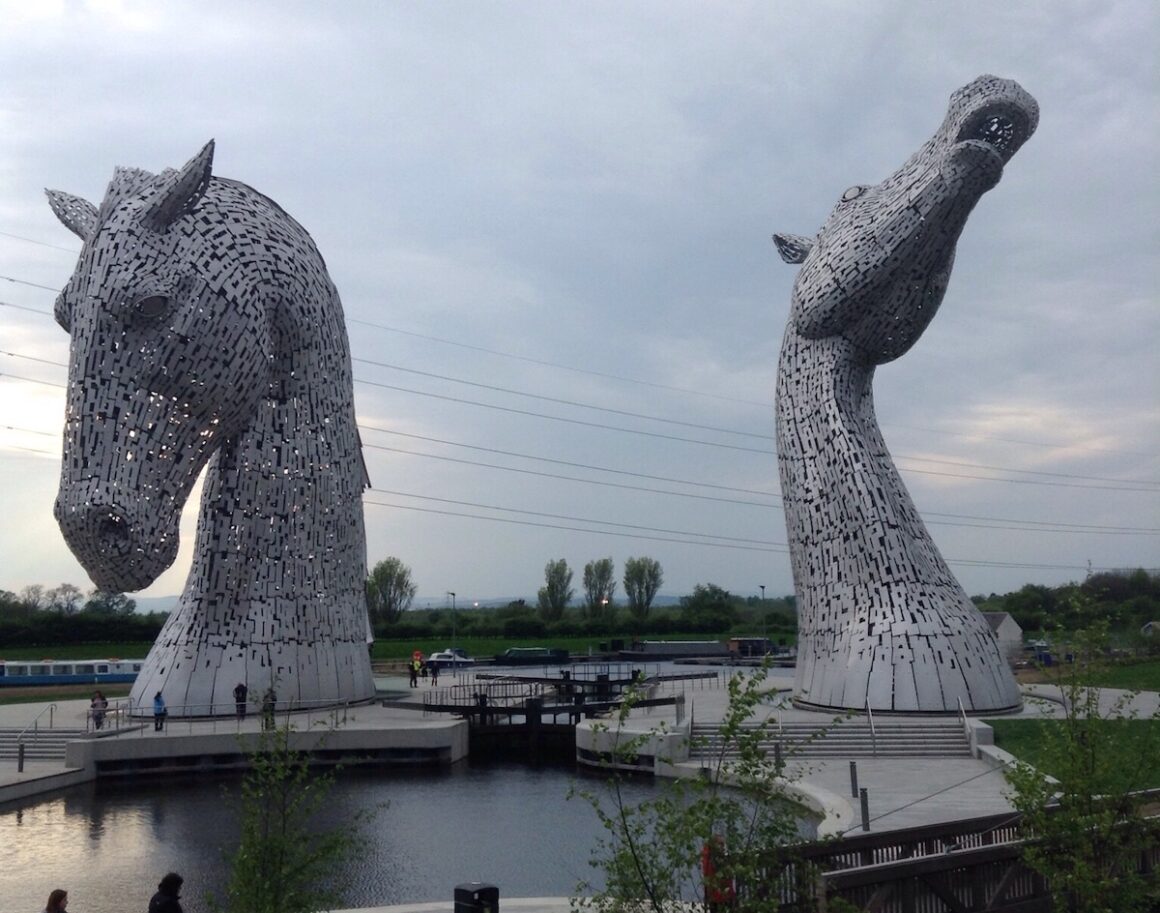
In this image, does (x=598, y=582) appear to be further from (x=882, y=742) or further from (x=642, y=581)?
(x=882, y=742)

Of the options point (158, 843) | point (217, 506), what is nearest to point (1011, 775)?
point (158, 843)

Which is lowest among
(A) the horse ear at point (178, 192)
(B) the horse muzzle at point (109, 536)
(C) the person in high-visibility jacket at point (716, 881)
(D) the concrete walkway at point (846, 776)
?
(D) the concrete walkway at point (846, 776)

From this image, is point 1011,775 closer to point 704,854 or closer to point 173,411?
point 704,854

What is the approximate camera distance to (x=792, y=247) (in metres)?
23.6

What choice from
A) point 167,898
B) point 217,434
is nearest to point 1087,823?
point 167,898

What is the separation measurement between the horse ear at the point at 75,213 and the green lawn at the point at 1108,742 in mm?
18664

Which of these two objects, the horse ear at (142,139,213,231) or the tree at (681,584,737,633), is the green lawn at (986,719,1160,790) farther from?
the tree at (681,584,737,633)

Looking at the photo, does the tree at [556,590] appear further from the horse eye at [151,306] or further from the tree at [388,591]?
the horse eye at [151,306]

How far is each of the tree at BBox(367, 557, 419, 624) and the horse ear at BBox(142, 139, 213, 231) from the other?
53574mm

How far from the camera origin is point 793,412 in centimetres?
2116

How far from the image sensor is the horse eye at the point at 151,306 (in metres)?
17.7

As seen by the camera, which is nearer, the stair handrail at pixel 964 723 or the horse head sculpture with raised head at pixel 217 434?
the stair handrail at pixel 964 723

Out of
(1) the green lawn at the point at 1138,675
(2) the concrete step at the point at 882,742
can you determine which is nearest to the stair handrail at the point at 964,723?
(2) the concrete step at the point at 882,742

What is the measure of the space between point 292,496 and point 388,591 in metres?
56.3
